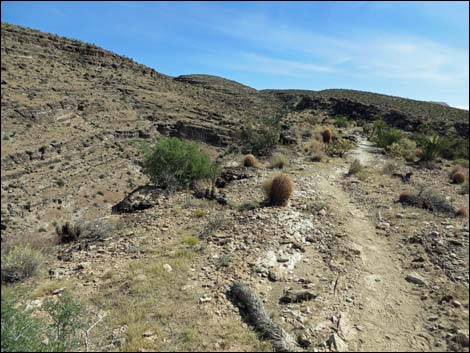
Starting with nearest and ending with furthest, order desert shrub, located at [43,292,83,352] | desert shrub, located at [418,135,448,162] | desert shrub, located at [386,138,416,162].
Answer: desert shrub, located at [43,292,83,352], desert shrub, located at [418,135,448,162], desert shrub, located at [386,138,416,162]

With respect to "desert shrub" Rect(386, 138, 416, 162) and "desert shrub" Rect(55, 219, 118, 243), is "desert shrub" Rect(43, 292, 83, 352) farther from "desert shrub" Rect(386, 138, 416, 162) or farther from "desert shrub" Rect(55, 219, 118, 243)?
"desert shrub" Rect(386, 138, 416, 162)

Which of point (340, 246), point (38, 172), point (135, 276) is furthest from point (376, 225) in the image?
point (38, 172)

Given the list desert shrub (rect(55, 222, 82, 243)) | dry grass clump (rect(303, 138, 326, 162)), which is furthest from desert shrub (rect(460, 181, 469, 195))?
desert shrub (rect(55, 222, 82, 243))

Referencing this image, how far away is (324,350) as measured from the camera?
414cm

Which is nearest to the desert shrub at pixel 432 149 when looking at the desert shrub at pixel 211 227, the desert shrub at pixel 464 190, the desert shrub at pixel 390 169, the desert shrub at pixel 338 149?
the desert shrub at pixel 390 169

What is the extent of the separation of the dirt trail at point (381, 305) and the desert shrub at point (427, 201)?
7.91ft

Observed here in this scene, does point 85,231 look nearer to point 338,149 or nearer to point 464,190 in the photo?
point 464,190

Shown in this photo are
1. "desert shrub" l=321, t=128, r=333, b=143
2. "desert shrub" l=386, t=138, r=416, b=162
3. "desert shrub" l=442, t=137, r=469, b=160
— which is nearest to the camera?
"desert shrub" l=442, t=137, r=469, b=160

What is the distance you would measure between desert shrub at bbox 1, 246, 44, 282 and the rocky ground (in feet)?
0.88

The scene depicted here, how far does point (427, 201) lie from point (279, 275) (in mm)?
5892

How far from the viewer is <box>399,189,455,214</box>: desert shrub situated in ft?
29.0

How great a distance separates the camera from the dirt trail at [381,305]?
14.1ft

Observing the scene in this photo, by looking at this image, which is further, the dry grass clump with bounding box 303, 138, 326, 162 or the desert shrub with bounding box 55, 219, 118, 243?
the dry grass clump with bounding box 303, 138, 326, 162

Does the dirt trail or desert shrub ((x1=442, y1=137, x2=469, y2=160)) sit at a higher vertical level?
desert shrub ((x1=442, y1=137, x2=469, y2=160))
